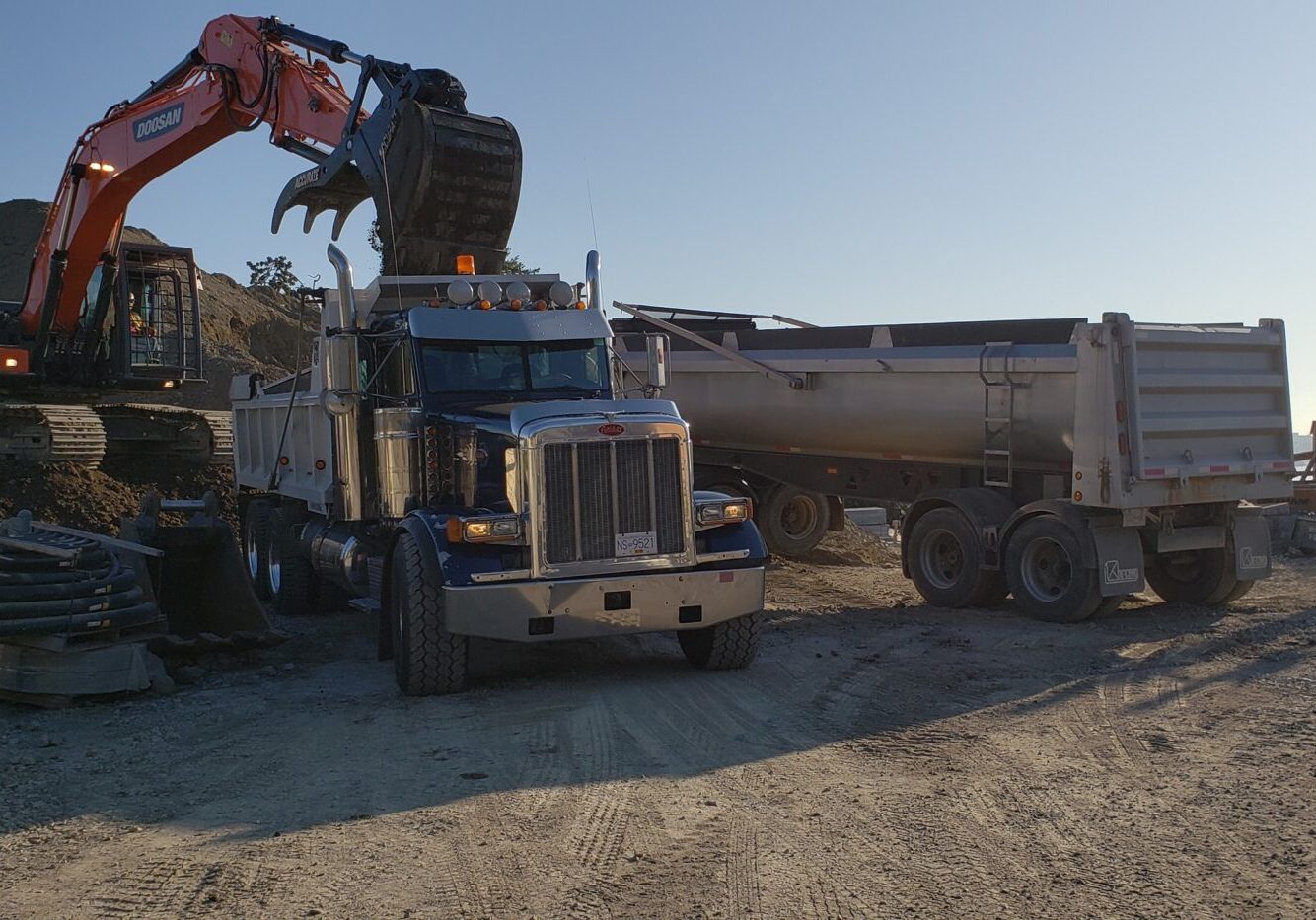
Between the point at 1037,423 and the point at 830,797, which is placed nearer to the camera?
the point at 830,797

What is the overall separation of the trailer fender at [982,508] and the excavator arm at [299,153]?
184 inches

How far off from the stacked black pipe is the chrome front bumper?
7.22ft

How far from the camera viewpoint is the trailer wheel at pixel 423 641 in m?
8.23

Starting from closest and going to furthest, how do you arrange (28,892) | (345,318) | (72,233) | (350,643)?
(28,892)
(345,318)
(350,643)
(72,233)

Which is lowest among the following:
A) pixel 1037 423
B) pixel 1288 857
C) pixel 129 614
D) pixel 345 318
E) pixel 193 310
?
pixel 1288 857

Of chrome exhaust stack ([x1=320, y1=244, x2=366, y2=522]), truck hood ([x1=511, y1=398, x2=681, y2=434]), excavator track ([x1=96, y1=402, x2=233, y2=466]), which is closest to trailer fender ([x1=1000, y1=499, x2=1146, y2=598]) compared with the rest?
truck hood ([x1=511, y1=398, x2=681, y2=434])

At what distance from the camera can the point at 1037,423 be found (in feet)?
38.4

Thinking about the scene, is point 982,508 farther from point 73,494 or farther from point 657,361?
point 73,494

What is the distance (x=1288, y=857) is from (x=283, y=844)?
4.03 m

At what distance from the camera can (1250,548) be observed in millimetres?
11906

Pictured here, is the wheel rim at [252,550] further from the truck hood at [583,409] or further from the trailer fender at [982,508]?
the trailer fender at [982,508]

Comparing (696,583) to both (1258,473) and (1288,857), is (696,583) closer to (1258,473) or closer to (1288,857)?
(1288,857)

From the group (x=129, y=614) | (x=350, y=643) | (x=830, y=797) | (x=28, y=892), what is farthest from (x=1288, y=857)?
(x=350, y=643)

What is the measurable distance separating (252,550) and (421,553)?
580 centimetres
